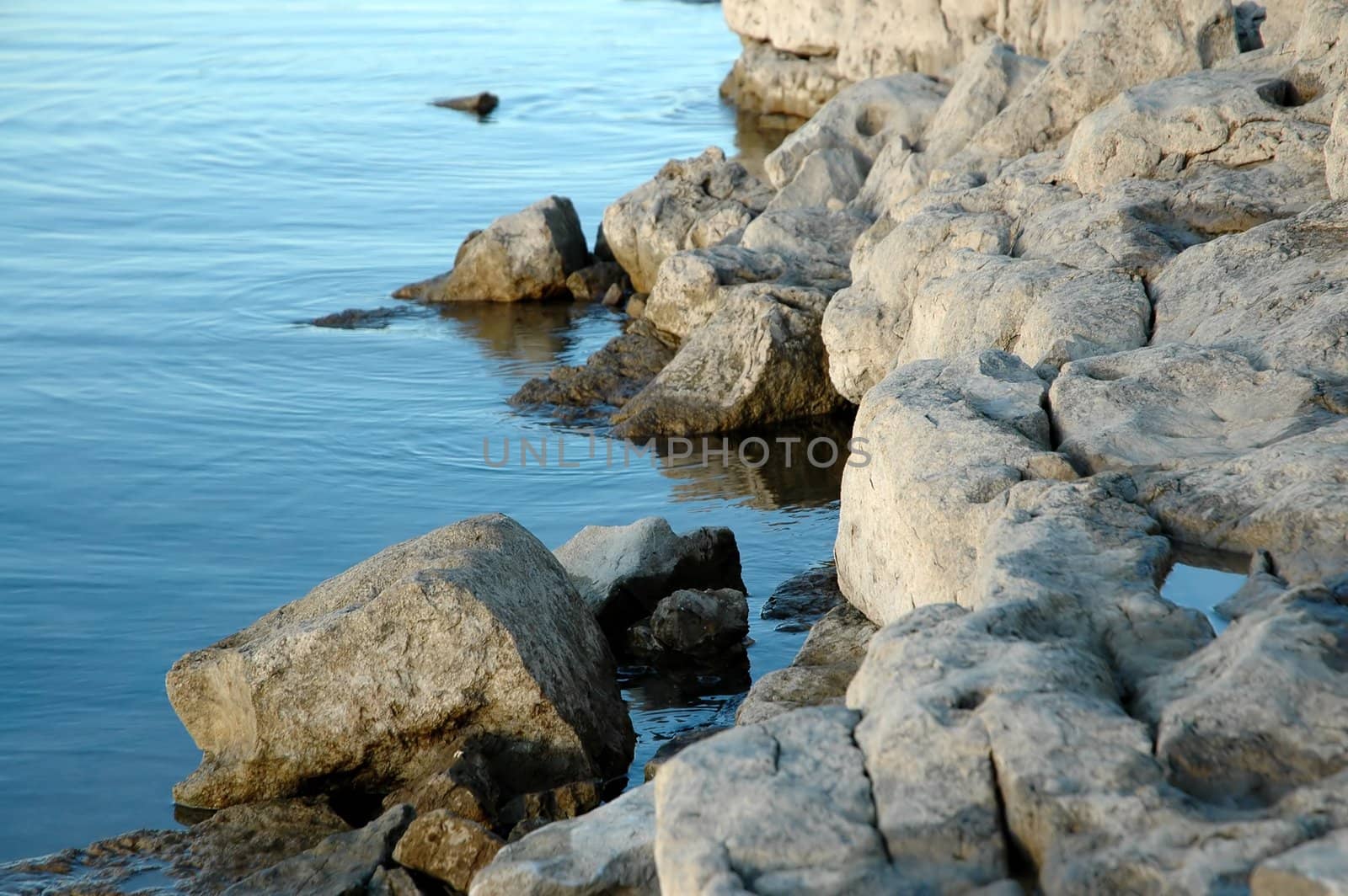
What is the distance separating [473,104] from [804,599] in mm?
23148

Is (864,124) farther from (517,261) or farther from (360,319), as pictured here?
(360,319)

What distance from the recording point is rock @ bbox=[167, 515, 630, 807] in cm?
691

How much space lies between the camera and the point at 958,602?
595 cm

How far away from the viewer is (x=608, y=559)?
358 inches

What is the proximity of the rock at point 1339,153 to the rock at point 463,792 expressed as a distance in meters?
5.99

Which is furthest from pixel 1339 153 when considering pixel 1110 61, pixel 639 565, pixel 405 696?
pixel 405 696

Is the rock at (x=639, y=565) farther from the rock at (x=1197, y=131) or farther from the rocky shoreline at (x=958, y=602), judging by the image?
the rock at (x=1197, y=131)

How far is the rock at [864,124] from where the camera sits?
1677 cm

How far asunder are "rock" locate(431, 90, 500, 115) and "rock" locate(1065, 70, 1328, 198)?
70.1 feet

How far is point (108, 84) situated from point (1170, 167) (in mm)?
28411

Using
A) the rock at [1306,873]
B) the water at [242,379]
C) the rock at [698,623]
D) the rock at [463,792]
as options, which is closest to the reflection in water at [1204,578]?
the rock at [1306,873]

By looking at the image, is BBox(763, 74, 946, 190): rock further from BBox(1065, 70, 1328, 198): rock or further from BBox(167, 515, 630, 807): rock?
BBox(167, 515, 630, 807): rock

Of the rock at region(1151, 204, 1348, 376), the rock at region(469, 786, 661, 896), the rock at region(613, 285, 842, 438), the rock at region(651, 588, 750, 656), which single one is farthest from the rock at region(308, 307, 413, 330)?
the rock at region(469, 786, 661, 896)

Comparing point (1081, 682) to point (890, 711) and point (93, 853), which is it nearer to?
point (890, 711)
